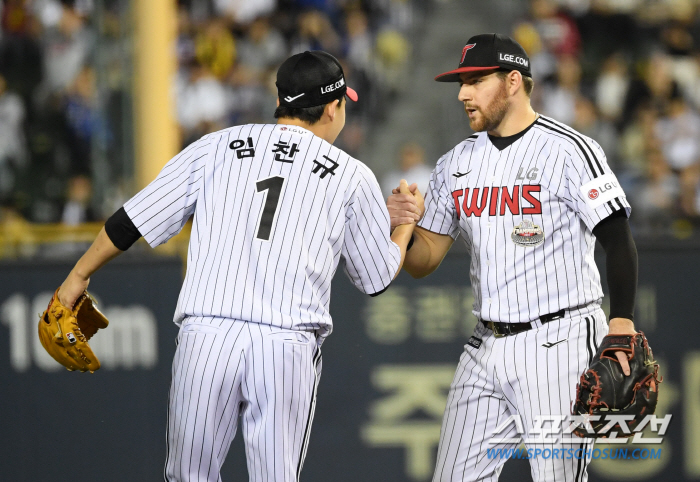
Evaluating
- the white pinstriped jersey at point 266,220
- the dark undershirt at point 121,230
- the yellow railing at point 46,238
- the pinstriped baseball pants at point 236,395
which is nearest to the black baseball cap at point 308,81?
the white pinstriped jersey at point 266,220

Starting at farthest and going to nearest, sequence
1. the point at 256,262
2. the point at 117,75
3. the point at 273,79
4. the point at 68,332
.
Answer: the point at 273,79
the point at 117,75
the point at 68,332
the point at 256,262

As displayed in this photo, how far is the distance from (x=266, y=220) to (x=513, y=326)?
1076mm

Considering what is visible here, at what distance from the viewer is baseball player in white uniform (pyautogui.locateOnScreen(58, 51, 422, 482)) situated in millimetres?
2926

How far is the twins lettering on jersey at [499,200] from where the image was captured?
133 inches

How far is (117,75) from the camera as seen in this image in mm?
5324

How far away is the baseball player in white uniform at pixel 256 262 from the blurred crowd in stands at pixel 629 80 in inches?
145

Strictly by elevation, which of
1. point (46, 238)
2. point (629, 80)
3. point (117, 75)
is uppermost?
point (629, 80)

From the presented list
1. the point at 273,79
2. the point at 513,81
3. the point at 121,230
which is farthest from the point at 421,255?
the point at 273,79

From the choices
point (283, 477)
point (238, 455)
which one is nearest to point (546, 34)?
point (238, 455)

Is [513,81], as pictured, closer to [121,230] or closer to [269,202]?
[269,202]

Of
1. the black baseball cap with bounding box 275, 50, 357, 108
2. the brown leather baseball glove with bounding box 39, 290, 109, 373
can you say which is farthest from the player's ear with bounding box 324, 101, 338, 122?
the brown leather baseball glove with bounding box 39, 290, 109, 373

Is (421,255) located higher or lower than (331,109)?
lower

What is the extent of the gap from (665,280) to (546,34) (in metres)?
4.41

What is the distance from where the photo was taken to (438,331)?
15.8 feet
